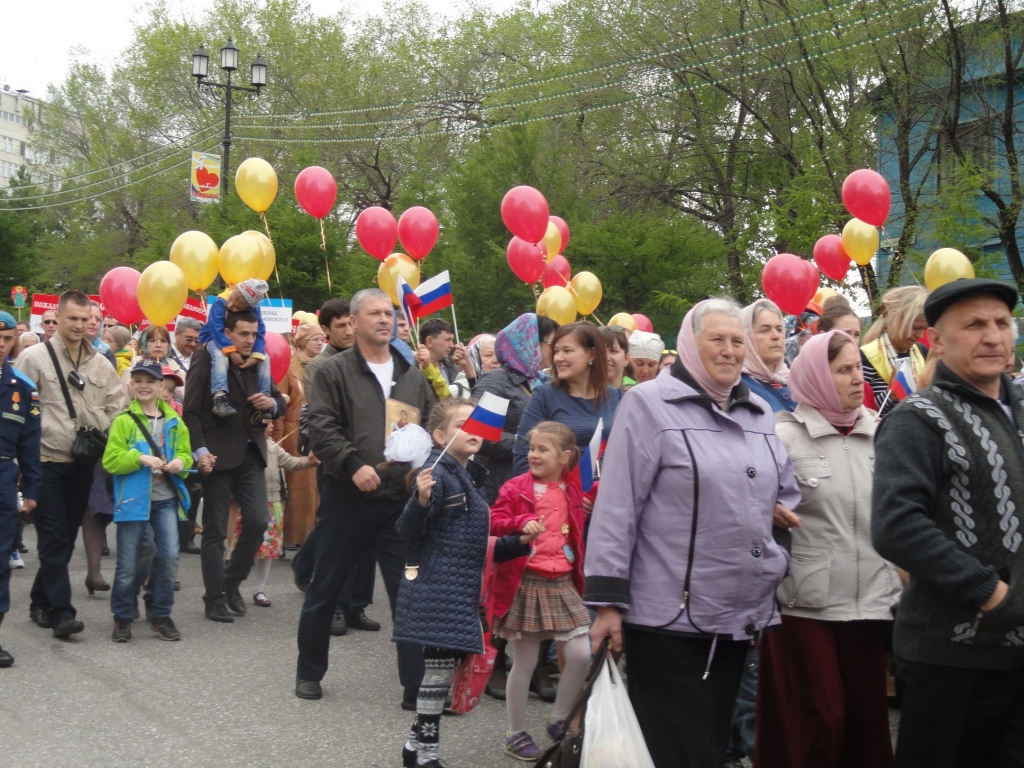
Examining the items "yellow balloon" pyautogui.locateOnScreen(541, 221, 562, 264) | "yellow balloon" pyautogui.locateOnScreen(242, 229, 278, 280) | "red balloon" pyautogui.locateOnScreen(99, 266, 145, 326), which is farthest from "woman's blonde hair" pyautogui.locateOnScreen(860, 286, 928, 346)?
"red balloon" pyautogui.locateOnScreen(99, 266, 145, 326)

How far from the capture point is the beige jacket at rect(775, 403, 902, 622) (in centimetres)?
413

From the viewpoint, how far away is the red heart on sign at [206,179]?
2370 centimetres

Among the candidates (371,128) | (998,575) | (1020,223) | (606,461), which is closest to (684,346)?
(606,461)

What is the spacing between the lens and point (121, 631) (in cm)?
728

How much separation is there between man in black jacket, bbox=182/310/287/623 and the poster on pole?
54.1ft

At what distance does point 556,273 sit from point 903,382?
804 centimetres

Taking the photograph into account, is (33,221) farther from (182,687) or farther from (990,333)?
(990,333)

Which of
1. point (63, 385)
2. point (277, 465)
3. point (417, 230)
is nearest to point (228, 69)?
point (417, 230)

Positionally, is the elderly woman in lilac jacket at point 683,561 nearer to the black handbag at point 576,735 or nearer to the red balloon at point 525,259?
the black handbag at point 576,735

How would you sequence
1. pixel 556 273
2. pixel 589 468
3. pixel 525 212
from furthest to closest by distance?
pixel 556 273 → pixel 525 212 → pixel 589 468

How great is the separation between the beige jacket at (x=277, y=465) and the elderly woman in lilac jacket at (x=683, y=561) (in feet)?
17.9

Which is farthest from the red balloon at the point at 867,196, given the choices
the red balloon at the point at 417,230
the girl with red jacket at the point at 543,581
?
the girl with red jacket at the point at 543,581

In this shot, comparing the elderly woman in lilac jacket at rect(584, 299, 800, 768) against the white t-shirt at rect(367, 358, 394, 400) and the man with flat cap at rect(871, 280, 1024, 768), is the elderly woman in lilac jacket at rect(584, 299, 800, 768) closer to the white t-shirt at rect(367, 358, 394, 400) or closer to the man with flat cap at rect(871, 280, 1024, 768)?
the man with flat cap at rect(871, 280, 1024, 768)

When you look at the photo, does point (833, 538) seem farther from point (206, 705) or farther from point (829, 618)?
point (206, 705)
